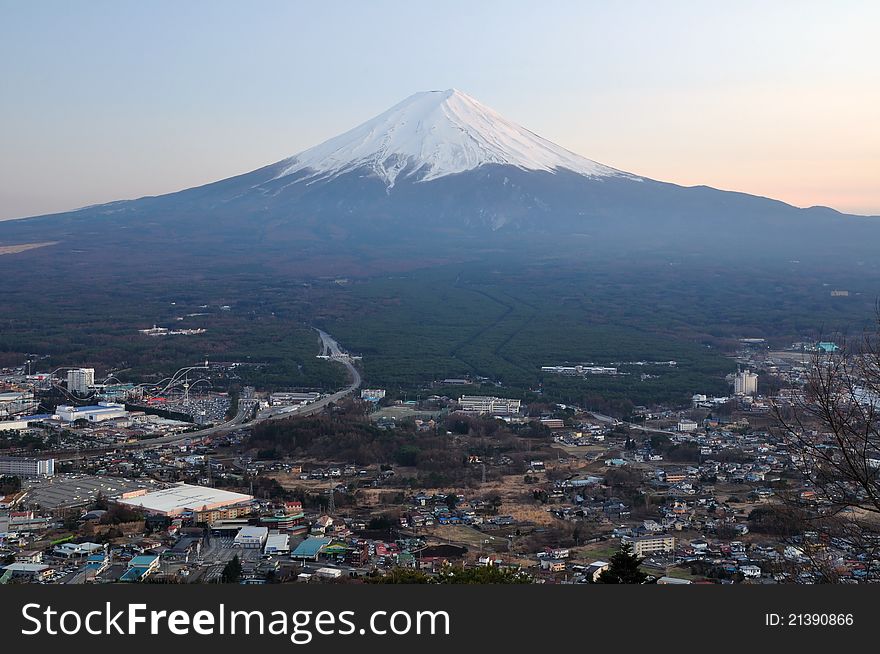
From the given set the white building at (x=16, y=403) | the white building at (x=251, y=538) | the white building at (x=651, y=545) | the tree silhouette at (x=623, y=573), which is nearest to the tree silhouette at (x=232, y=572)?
the white building at (x=251, y=538)

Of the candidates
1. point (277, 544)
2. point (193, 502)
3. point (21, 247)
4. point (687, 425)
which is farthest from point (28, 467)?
point (21, 247)

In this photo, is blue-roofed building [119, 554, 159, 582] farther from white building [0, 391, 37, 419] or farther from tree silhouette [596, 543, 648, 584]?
white building [0, 391, 37, 419]

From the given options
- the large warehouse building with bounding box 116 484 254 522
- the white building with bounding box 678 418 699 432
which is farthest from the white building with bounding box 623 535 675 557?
the white building with bounding box 678 418 699 432

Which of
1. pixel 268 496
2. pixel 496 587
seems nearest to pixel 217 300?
pixel 268 496

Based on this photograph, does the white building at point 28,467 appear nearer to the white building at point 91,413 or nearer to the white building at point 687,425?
the white building at point 91,413

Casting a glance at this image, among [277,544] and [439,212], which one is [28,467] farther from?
→ [439,212]

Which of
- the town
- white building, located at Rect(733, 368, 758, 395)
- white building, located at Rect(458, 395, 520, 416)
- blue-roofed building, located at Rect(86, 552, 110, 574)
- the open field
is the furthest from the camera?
the open field

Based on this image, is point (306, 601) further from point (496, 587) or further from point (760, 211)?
point (760, 211)
